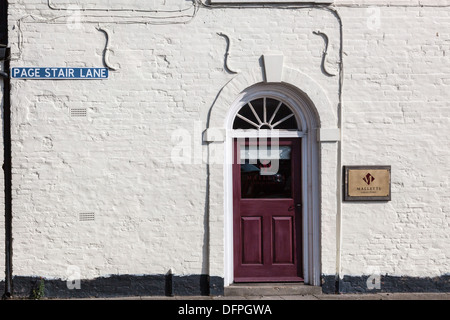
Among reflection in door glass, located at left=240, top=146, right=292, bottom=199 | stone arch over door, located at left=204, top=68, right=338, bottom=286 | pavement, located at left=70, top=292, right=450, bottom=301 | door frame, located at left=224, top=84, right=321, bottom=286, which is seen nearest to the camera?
pavement, located at left=70, top=292, right=450, bottom=301

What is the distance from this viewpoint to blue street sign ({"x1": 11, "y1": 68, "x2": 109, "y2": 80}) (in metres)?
8.79

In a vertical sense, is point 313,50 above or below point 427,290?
above

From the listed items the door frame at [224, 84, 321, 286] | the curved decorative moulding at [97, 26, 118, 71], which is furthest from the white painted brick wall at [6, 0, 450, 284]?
the door frame at [224, 84, 321, 286]

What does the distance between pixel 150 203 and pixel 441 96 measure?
4.41 m

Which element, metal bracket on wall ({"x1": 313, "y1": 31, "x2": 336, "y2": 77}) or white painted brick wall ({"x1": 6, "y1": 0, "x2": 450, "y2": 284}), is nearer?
white painted brick wall ({"x1": 6, "y1": 0, "x2": 450, "y2": 284})

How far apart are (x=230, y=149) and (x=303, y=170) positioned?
3.63 feet

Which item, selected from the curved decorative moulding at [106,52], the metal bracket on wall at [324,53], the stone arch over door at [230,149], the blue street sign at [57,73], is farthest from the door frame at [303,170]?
the blue street sign at [57,73]

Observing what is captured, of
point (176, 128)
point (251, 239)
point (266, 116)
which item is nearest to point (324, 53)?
point (266, 116)

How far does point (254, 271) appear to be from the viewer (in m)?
9.08

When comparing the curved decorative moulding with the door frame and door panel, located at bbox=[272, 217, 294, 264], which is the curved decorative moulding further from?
door panel, located at bbox=[272, 217, 294, 264]

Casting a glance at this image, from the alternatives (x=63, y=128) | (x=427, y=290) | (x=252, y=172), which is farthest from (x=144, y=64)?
(x=427, y=290)

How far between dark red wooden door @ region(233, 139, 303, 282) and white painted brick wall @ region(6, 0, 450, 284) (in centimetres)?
45

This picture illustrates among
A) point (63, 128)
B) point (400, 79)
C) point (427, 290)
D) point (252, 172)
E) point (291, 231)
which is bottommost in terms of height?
point (427, 290)

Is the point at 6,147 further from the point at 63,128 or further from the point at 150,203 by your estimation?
the point at 150,203
